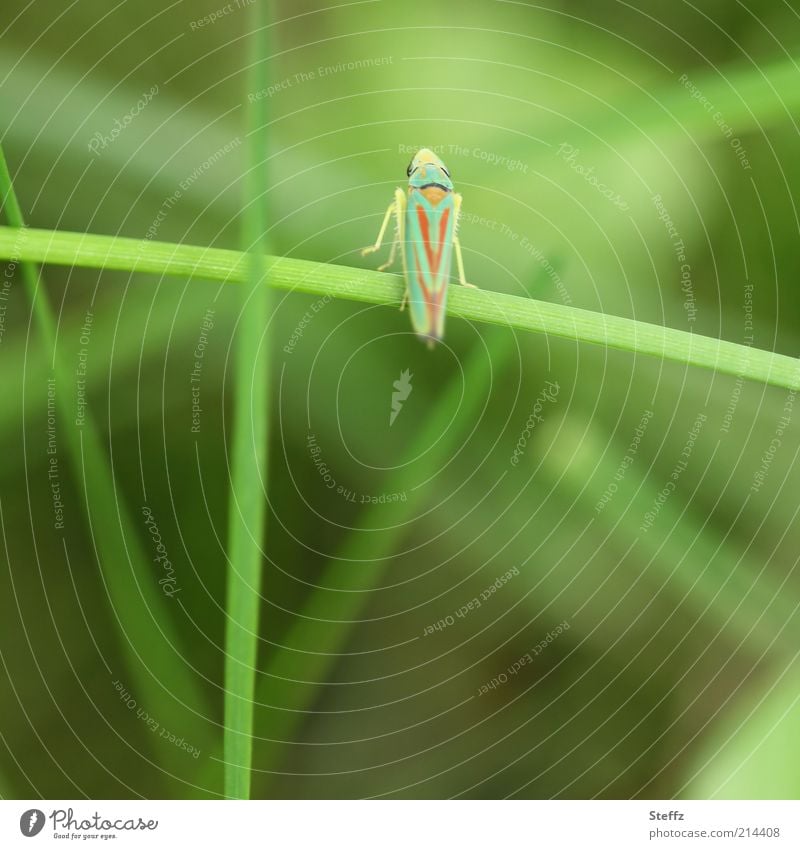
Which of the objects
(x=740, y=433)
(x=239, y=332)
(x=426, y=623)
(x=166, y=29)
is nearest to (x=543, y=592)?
(x=426, y=623)

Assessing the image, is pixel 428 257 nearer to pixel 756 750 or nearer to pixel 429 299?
pixel 429 299

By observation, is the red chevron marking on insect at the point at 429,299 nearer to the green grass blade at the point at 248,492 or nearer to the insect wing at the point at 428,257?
the insect wing at the point at 428,257

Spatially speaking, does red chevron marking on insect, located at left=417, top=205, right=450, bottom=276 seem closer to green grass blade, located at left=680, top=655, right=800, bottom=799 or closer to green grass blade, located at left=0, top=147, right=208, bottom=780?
green grass blade, located at left=0, top=147, right=208, bottom=780

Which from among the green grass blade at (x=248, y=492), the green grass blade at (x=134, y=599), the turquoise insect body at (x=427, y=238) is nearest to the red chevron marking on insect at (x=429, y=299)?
the turquoise insect body at (x=427, y=238)

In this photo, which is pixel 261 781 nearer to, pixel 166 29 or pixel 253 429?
pixel 253 429

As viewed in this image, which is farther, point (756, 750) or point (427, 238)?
point (756, 750)

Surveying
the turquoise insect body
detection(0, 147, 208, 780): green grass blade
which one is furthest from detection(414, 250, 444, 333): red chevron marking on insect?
detection(0, 147, 208, 780): green grass blade

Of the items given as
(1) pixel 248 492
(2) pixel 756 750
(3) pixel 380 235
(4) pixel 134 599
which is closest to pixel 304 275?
(3) pixel 380 235
